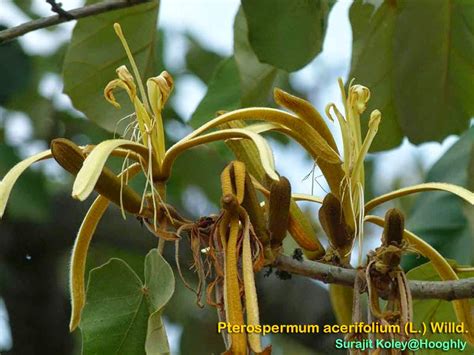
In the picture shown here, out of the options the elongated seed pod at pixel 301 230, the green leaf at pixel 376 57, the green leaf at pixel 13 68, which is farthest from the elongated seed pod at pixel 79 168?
the green leaf at pixel 13 68

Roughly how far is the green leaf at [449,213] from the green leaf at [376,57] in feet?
0.31

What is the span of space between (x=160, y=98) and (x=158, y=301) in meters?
0.17

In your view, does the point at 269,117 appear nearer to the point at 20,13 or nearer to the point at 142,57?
the point at 142,57

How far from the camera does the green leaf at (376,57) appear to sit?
134 cm

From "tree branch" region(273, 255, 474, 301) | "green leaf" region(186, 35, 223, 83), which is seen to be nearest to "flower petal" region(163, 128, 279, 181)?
"tree branch" region(273, 255, 474, 301)

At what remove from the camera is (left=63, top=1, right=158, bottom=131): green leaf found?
136 centimetres

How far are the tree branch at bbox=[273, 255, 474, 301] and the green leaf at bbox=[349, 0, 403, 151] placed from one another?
18.8 inches

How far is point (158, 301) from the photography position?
2.72 feet

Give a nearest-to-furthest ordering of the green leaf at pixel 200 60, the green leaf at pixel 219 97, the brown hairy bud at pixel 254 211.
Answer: the brown hairy bud at pixel 254 211 < the green leaf at pixel 219 97 < the green leaf at pixel 200 60

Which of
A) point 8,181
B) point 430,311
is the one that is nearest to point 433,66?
point 430,311

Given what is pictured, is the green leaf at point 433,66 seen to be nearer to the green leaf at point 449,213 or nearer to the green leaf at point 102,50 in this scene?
the green leaf at point 449,213

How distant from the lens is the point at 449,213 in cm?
142

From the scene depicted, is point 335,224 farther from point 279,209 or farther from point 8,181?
point 8,181

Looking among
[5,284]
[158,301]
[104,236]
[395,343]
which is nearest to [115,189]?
[158,301]
